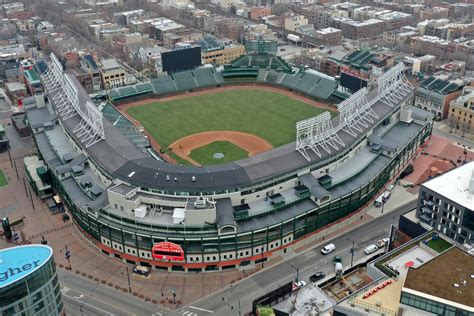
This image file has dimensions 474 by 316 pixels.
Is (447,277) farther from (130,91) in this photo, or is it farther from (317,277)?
(130,91)

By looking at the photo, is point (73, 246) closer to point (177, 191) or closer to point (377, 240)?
point (177, 191)

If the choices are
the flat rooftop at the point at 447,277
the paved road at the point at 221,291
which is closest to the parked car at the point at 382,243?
the paved road at the point at 221,291

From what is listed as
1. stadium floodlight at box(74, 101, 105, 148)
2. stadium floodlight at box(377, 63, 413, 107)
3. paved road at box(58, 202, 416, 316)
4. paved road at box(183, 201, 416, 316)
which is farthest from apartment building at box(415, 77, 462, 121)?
stadium floodlight at box(74, 101, 105, 148)

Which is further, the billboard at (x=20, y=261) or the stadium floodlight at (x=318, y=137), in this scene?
the stadium floodlight at (x=318, y=137)

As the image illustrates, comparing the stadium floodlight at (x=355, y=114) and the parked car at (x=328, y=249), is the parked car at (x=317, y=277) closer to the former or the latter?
the parked car at (x=328, y=249)

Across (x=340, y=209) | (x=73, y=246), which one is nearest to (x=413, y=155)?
(x=340, y=209)

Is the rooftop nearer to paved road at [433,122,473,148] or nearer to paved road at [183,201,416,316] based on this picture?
paved road at [183,201,416,316]

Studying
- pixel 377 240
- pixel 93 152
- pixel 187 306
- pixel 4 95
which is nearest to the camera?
pixel 187 306
